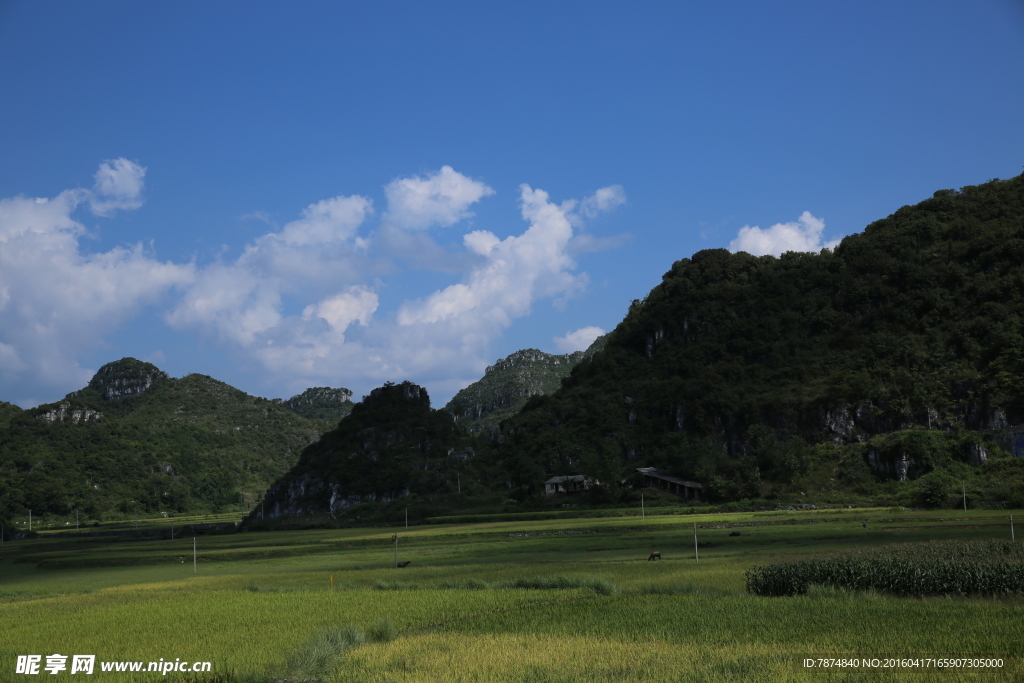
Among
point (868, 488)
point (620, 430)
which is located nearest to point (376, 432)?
point (620, 430)

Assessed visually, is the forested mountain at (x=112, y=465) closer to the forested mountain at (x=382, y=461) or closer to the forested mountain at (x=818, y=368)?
the forested mountain at (x=382, y=461)

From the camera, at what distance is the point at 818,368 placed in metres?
93.6

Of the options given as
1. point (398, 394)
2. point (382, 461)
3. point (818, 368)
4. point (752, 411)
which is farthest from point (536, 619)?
point (398, 394)

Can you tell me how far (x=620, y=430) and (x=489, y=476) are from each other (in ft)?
65.6

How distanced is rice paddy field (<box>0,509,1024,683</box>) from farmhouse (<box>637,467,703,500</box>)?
33.6 meters

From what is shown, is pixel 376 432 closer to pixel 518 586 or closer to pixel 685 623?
pixel 518 586

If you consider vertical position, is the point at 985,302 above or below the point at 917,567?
above

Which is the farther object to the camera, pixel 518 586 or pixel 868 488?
pixel 868 488

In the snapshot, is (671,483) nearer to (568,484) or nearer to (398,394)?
(568,484)

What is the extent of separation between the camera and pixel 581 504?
259 ft

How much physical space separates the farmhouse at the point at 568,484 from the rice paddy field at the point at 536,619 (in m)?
39.7

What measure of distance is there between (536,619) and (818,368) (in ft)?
276

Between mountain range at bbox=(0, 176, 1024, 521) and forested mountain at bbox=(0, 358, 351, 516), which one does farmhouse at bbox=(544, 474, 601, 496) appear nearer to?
mountain range at bbox=(0, 176, 1024, 521)

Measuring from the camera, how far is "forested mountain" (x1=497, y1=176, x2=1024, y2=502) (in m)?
72.6
